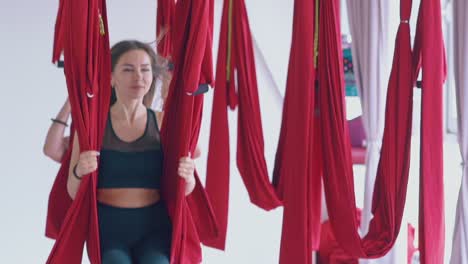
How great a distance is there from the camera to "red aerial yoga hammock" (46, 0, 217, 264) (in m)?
2.25

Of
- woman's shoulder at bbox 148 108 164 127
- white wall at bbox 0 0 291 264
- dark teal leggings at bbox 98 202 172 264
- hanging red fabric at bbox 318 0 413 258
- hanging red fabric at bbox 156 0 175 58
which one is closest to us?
dark teal leggings at bbox 98 202 172 264

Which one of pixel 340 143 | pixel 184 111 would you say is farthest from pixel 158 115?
pixel 340 143

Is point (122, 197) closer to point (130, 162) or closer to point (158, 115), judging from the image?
point (130, 162)

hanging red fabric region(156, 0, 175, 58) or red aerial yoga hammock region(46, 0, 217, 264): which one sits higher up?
hanging red fabric region(156, 0, 175, 58)

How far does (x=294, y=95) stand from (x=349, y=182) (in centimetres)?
39

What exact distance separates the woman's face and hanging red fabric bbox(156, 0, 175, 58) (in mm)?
329

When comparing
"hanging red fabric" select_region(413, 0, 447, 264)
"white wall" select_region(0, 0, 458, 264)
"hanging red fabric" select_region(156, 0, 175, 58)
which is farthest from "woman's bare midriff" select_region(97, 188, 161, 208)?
"white wall" select_region(0, 0, 458, 264)

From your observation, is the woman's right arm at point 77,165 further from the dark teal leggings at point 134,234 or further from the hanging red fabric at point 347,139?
the hanging red fabric at point 347,139

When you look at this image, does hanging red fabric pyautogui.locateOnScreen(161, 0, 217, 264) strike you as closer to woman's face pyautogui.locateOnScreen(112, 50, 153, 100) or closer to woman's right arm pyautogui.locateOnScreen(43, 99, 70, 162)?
woman's face pyautogui.locateOnScreen(112, 50, 153, 100)

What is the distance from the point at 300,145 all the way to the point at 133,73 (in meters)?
0.67

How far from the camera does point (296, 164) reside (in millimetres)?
2488

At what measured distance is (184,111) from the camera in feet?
7.86

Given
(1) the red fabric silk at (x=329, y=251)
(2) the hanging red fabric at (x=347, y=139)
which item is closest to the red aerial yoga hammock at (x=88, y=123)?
(2) the hanging red fabric at (x=347, y=139)

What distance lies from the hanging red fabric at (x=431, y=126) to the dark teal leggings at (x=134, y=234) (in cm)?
94
